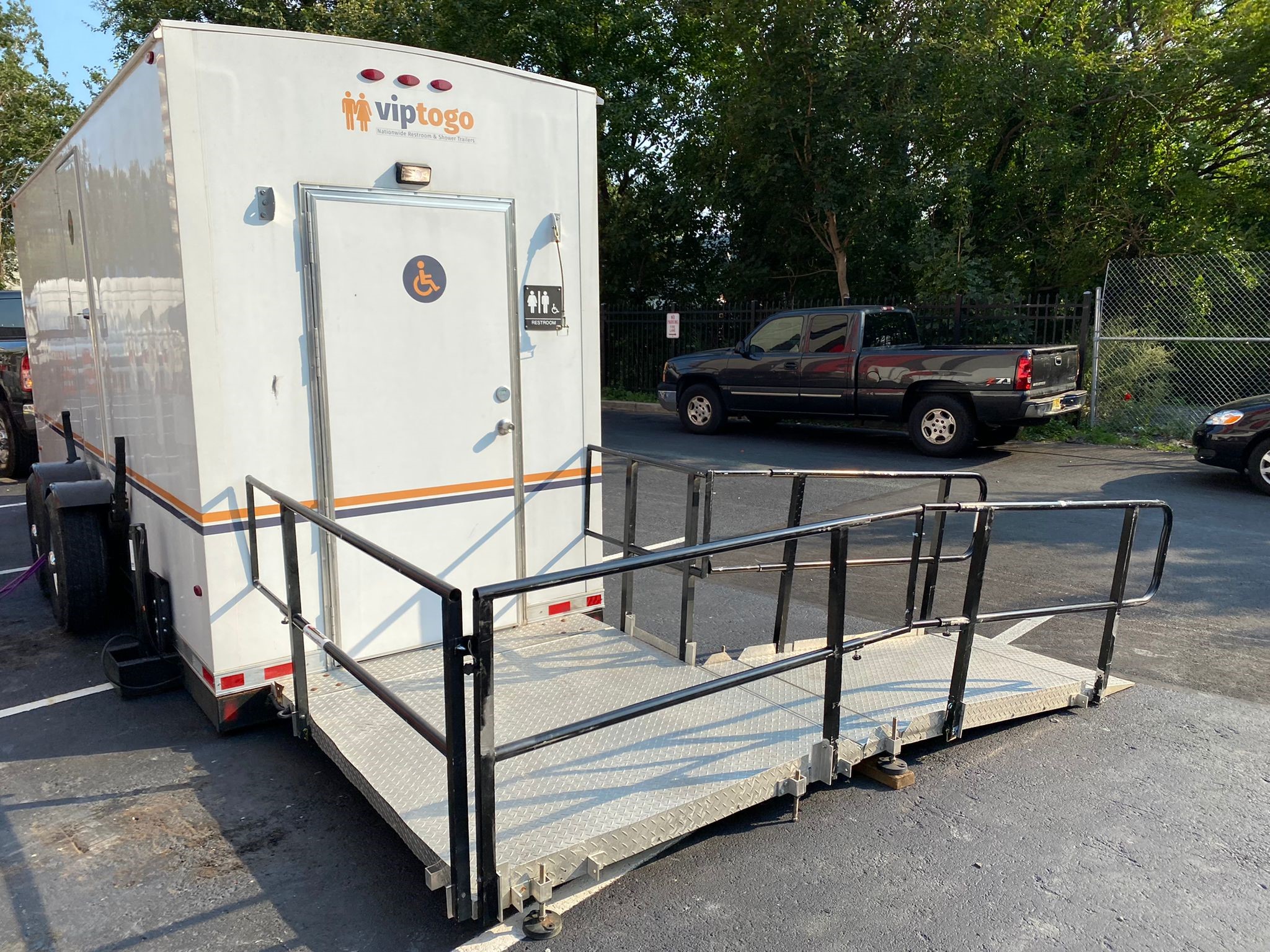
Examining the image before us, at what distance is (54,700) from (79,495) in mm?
1150

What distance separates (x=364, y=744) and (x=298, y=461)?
132 centimetres

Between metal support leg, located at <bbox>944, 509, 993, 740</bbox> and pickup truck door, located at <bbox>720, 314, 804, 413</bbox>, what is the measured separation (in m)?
10.0

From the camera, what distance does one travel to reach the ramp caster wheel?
302 cm

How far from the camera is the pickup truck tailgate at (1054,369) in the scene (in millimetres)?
12109

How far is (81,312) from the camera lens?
592 centimetres

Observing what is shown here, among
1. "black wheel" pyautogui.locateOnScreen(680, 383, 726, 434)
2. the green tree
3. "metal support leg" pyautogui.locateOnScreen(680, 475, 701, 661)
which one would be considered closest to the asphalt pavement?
"metal support leg" pyautogui.locateOnScreen(680, 475, 701, 661)

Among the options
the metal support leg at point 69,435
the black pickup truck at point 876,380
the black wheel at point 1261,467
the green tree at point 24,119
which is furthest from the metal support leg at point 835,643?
the green tree at point 24,119

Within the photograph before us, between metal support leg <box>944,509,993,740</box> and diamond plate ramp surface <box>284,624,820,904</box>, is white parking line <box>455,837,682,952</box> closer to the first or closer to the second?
diamond plate ramp surface <box>284,624,820,904</box>

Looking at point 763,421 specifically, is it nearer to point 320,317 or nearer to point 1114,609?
point 1114,609

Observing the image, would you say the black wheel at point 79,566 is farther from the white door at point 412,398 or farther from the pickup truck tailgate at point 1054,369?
the pickup truck tailgate at point 1054,369

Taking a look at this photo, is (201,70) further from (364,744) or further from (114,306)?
(364,744)

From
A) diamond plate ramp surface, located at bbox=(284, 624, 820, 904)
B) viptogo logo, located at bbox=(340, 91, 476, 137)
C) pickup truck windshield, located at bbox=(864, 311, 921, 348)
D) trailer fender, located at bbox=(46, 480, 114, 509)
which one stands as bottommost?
diamond plate ramp surface, located at bbox=(284, 624, 820, 904)

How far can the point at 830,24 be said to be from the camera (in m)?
16.3

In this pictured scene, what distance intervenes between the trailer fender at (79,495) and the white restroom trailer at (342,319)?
213mm
